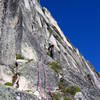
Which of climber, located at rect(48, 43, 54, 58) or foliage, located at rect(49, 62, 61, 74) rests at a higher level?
climber, located at rect(48, 43, 54, 58)

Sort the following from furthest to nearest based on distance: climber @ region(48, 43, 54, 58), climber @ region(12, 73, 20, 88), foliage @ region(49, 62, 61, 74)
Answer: climber @ region(48, 43, 54, 58) → foliage @ region(49, 62, 61, 74) → climber @ region(12, 73, 20, 88)

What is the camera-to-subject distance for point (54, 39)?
5756 cm

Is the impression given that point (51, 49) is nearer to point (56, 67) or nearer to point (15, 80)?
point (56, 67)

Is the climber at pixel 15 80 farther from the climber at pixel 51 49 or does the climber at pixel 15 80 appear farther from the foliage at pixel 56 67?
the climber at pixel 51 49

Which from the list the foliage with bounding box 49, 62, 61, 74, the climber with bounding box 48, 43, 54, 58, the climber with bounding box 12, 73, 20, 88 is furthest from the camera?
the climber with bounding box 48, 43, 54, 58

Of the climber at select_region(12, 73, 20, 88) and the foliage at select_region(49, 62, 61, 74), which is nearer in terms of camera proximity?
the climber at select_region(12, 73, 20, 88)

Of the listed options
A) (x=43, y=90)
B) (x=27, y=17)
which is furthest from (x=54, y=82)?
(x=27, y=17)

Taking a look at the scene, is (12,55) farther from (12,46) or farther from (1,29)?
(1,29)

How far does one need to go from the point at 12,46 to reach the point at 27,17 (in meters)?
18.4

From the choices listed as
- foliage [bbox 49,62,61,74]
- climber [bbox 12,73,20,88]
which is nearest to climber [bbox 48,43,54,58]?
foliage [bbox 49,62,61,74]

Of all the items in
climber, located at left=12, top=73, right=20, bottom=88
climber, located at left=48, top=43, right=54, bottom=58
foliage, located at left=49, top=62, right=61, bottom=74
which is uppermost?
climber, located at left=48, top=43, right=54, bottom=58

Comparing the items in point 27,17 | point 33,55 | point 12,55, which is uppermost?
point 27,17

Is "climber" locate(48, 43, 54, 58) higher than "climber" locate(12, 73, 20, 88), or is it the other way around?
"climber" locate(48, 43, 54, 58)

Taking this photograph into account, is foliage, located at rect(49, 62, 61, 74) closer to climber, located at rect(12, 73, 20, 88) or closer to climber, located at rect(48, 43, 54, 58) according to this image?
climber, located at rect(12, 73, 20, 88)
